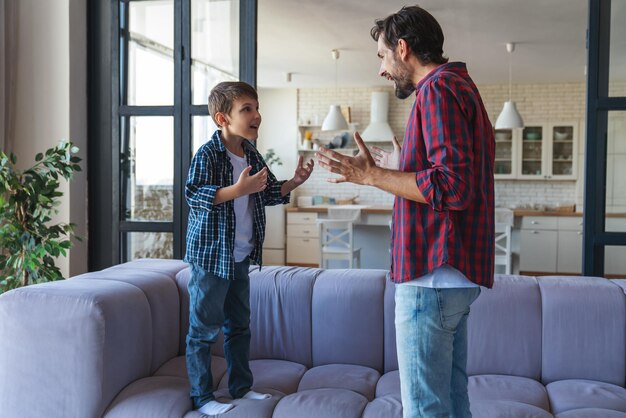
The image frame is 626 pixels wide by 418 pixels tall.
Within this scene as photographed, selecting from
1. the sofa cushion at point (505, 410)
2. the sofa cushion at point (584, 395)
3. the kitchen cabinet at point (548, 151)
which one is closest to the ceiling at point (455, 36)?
the kitchen cabinet at point (548, 151)

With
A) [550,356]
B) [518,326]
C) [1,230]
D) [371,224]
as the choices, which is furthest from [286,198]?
[371,224]

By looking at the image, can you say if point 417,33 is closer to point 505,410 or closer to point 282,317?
point 505,410

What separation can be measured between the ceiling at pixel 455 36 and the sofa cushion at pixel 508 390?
1.60 m

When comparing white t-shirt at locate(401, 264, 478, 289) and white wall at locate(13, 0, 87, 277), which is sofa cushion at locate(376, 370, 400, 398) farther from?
white wall at locate(13, 0, 87, 277)

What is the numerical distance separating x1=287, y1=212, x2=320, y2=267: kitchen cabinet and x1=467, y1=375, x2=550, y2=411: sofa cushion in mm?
6247

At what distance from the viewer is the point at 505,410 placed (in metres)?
2.04

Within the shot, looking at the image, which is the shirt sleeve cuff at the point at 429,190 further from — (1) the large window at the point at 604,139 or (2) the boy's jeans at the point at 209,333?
(1) the large window at the point at 604,139

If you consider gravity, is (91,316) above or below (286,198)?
below

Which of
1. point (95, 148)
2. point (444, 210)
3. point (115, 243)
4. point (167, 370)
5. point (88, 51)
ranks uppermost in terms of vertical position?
point (88, 51)

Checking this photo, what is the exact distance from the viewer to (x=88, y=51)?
357 centimetres

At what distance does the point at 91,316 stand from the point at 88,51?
197 centimetres

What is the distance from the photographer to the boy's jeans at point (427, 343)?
1455mm

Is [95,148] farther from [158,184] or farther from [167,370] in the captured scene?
[167,370]

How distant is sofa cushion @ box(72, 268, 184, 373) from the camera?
256cm
